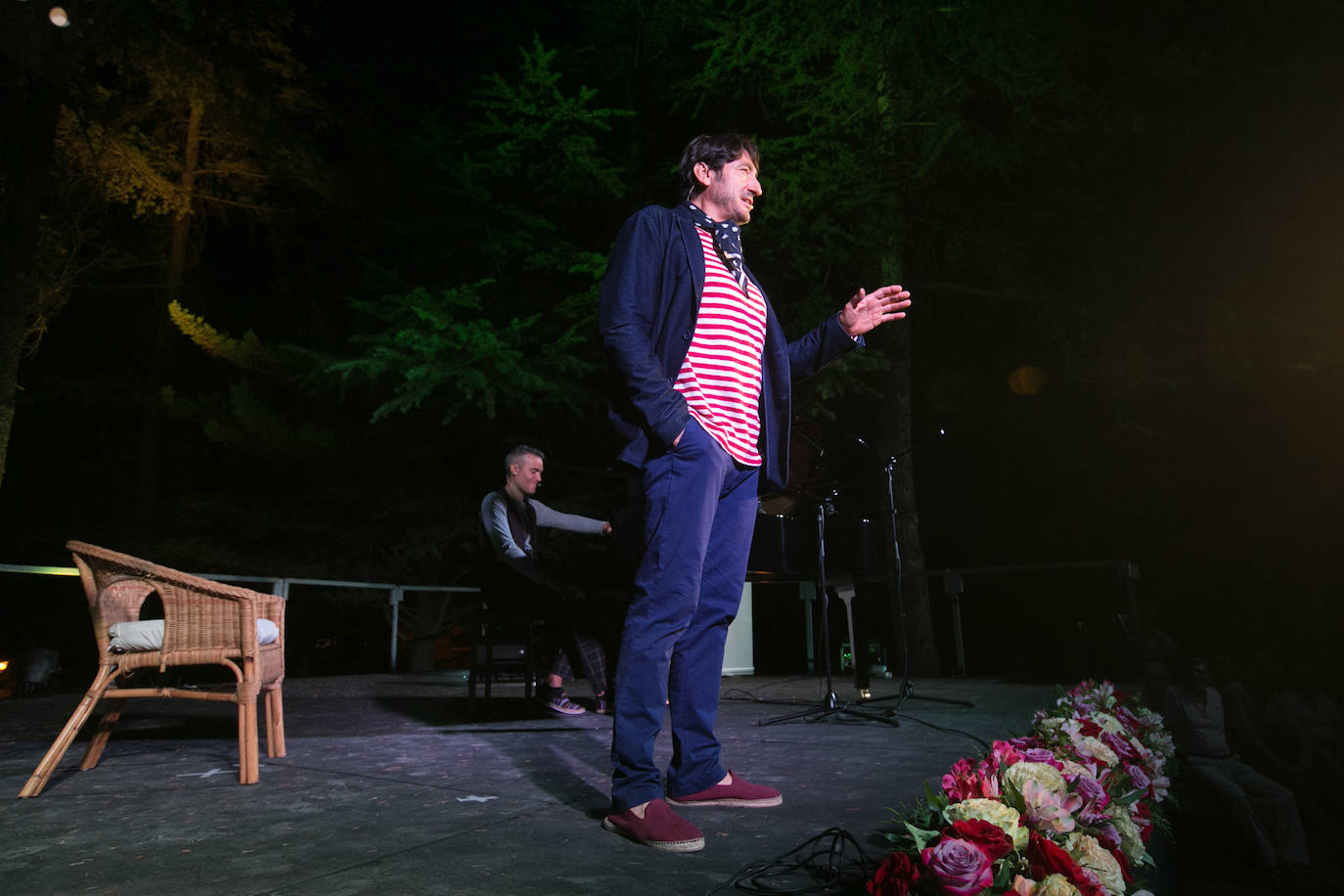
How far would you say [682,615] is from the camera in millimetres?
1677

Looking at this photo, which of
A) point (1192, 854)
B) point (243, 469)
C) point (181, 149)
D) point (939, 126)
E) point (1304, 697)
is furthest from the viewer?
point (243, 469)

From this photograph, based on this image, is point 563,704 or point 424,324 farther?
point 424,324

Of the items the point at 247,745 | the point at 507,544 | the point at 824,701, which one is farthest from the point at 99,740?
the point at 824,701

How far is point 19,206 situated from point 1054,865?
7053 millimetres

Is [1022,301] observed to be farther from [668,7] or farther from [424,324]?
[424,324]

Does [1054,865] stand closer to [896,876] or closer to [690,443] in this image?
[896,876]

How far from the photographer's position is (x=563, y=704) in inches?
151

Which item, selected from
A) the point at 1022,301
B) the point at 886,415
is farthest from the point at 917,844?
the point at 1022,301

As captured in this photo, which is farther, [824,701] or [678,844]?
[824,701]

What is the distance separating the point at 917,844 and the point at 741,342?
1101 mm

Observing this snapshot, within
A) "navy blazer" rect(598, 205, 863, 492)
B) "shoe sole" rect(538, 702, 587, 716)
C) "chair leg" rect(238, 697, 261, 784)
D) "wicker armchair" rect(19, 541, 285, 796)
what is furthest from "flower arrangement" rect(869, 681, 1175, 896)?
"shoe sole" rect(538, 702, 587, 716)

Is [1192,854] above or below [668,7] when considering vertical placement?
below

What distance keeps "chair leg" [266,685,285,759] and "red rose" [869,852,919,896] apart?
6.68 ft

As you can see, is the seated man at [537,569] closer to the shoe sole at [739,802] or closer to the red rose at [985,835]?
the shoe sole at [739,802]
